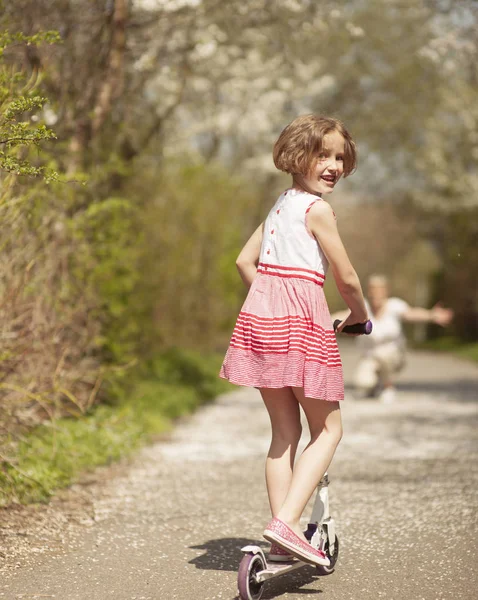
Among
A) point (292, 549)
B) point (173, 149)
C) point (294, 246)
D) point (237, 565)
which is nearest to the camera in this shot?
point (292, 549)

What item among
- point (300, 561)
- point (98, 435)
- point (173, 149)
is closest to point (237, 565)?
point (300, 561)

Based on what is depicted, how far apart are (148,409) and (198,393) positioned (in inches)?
109

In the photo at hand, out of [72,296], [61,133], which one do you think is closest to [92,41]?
[61,133]

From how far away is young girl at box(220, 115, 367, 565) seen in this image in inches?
153

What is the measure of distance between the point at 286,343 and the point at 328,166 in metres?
0.76

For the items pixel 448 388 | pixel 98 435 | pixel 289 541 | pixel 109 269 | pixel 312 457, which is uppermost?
pixel 109 269

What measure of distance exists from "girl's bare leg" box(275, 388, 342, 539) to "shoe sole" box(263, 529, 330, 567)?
88 millimetres

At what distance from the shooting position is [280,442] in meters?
4.05

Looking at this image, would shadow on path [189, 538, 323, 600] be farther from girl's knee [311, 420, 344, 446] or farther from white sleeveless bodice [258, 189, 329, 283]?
white sleeveless bodice [258, 189, 329, 283]

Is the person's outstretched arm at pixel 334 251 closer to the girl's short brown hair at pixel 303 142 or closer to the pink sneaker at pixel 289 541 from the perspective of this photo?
the girl's short brown hair at pixel 303 142

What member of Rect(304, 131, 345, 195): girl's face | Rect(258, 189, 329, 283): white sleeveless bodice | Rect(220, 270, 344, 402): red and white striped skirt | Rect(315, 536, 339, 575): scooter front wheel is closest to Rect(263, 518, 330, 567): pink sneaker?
Rect(315, 536, 339, 575): scooter front wheel

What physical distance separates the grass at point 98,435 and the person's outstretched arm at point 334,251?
2.01m

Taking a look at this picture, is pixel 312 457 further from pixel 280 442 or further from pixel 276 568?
pixel 276 568

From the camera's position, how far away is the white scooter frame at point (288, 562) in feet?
11.8
